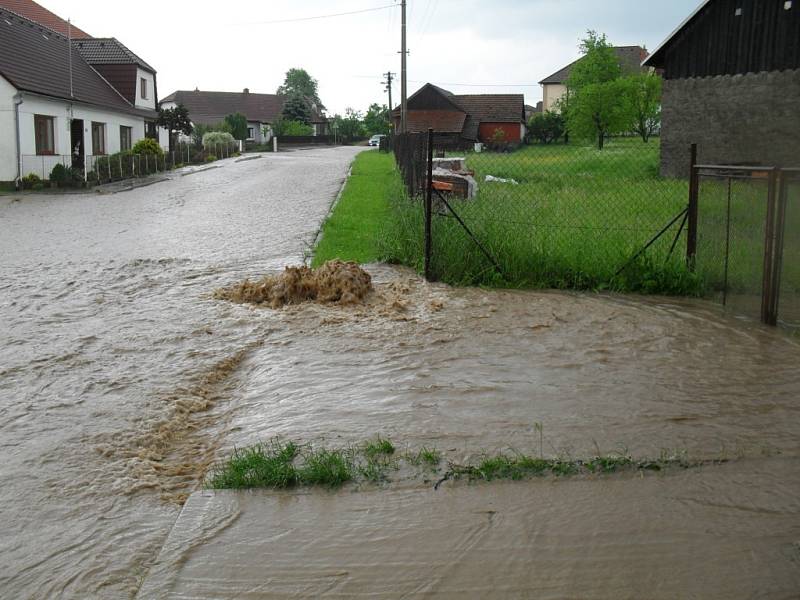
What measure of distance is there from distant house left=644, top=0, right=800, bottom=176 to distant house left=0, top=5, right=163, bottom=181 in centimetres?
2001

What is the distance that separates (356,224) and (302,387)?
1090 cm

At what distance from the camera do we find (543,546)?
4277mm

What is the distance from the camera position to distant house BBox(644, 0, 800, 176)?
73.9ft

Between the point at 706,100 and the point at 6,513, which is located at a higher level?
the point at 706,100

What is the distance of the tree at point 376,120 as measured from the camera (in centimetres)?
11048

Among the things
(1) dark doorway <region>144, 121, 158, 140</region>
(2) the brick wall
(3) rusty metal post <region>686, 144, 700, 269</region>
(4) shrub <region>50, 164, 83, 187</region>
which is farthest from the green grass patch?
(1) dark doorway <region>144, 121, 158, 140</region>

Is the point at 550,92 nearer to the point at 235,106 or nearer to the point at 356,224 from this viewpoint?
the point at 235,106

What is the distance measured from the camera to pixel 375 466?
5.25 m

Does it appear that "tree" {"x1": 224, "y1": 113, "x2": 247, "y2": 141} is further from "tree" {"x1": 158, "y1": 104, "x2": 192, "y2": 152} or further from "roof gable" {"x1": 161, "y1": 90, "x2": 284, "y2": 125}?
"roof gable" {"x1": 161, "y1": 90, "x2": 284, "y2": 125}

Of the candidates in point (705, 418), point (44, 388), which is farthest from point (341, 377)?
point (705, 418)

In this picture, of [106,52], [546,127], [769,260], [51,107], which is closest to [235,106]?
[546,127]

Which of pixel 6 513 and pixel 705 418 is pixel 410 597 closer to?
pixel 6 513

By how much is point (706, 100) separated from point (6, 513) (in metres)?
24.0

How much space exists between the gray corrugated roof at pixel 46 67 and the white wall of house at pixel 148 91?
1408 millimetres
